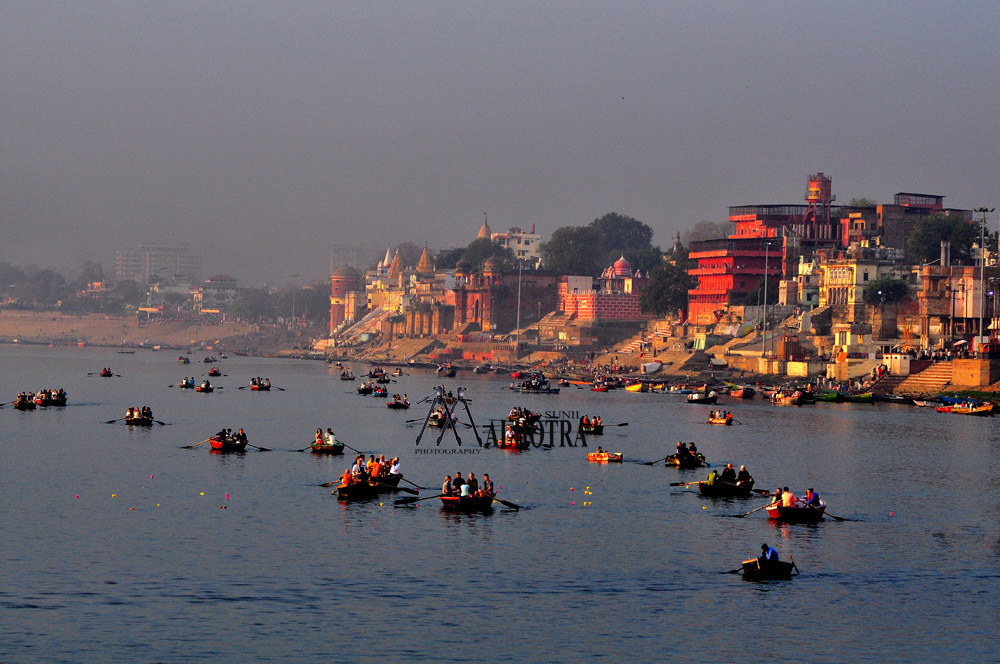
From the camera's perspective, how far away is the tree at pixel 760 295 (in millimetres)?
142750

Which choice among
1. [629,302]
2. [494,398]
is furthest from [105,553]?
[629,302]

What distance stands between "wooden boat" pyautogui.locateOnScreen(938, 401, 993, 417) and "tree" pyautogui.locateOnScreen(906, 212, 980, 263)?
44356 mm

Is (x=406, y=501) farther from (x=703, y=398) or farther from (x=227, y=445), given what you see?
(x=703, y=398)

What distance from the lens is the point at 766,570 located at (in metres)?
37.2

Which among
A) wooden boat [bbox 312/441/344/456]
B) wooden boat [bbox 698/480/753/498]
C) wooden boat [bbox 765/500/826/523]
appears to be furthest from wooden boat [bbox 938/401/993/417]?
wooden boat [bbox 765/500/826/523]

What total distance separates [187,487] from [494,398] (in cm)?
5824

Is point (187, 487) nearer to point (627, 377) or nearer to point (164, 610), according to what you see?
point (164, 610)

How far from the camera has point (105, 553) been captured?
132 ft

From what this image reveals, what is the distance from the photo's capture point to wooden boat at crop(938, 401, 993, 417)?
91.2m

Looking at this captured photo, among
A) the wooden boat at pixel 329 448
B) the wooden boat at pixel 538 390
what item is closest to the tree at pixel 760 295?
the wooden boat at pixel 538 390

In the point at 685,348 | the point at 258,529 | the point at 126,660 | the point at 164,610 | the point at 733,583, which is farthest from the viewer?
the point at 685,348

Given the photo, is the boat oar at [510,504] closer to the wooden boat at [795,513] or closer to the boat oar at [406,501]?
the boat oar at [406,501]

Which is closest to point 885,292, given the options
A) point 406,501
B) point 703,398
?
point 703,398

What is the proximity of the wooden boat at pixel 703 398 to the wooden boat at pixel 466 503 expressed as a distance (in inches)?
2366
